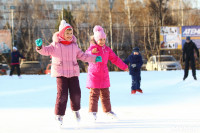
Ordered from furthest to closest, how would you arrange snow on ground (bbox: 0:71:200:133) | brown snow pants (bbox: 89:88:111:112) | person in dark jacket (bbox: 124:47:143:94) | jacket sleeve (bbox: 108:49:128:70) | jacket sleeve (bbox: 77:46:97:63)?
person in dark jacket (bbox: 124:47:143:94)
jacket sleeve (bbox: 108:49:128:70)
brown snow pants (bbox: 89:88:111:112)
jacket sleeve (bbox: 77:46:97:63)
snow on ground (bbox: 0:71:200:133)

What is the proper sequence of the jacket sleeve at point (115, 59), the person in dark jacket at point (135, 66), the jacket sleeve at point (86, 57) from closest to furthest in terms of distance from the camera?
the jacket sleeve at point (86, 57) < the jacket sleeve at point (115, 59) < the person in dark jacket at point (135, 66)

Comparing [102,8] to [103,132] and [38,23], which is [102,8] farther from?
[103,132]

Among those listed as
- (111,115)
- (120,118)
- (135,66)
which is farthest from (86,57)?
(135,66)

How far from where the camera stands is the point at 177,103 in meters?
5.06

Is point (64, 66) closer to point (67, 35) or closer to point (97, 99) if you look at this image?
point (67, 35)

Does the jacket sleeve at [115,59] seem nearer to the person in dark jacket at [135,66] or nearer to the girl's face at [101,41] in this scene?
the girl's face at [101,41]

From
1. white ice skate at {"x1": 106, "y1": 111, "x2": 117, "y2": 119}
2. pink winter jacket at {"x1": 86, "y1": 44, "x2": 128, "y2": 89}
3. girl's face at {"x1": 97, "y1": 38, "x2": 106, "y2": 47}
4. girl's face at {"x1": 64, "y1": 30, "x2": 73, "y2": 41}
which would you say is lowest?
white ice skate at {"x1": 106, "y1": 111, "x2": 117, "y2": 119}

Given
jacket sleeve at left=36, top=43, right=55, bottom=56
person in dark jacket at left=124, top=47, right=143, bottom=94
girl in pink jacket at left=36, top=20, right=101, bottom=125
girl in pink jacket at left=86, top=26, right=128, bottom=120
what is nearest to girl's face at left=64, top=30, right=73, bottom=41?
girl in pink jacket at left=36, top=20, right=101, bottom=125

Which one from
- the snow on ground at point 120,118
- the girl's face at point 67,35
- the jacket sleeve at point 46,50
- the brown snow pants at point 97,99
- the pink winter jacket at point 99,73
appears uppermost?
the girl's face at point 67,35

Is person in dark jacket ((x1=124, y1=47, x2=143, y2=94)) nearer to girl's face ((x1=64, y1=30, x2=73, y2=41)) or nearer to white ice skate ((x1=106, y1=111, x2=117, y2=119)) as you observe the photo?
white ice skate ((x1=106, y1=111, x2=117, y2=119))

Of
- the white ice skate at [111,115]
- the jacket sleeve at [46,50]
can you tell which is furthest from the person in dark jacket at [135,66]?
the jacket sleeve at [46,50]

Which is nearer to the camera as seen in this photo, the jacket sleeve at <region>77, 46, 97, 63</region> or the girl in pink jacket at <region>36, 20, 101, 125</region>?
the girl in pink jacket at <region>36, 20, 101, 125</region>

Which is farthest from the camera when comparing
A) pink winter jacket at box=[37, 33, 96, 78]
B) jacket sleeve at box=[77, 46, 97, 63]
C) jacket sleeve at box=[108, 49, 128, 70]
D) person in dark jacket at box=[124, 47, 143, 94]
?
person in dark jacket at box=[124, 47, 143, 94]

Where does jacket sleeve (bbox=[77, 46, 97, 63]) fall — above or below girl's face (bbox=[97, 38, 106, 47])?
below
